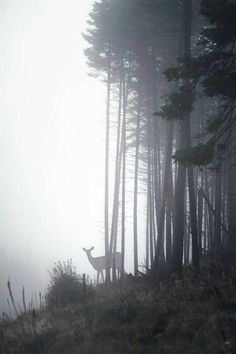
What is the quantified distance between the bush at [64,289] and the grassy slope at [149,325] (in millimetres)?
2500

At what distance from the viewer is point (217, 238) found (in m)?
18.8

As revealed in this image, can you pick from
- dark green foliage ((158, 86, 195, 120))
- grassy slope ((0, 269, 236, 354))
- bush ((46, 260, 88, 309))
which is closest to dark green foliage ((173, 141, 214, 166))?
dark green foliage ((158, 86, 195, 120))

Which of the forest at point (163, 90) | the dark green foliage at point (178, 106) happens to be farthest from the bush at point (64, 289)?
the dark green foliage at point (178, 106)

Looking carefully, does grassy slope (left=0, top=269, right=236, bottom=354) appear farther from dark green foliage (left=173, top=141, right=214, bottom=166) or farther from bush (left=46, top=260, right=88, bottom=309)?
dark green foliage (left=173, top=141, right=214, bottom=166)

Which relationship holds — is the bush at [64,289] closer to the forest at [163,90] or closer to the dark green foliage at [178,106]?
the forest at [163,90]

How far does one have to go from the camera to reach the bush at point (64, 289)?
14.2 meters

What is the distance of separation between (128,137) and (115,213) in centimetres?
739

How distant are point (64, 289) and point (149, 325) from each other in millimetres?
7123

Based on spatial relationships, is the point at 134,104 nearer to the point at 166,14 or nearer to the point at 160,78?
the point at 160,78

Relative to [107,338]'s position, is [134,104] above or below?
above

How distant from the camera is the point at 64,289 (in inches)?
582

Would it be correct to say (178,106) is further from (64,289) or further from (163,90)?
(163,90)

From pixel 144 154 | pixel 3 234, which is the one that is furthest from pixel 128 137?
pixel 3 234

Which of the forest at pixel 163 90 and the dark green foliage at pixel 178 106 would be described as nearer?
the dark green foliage at pixel 178 106
